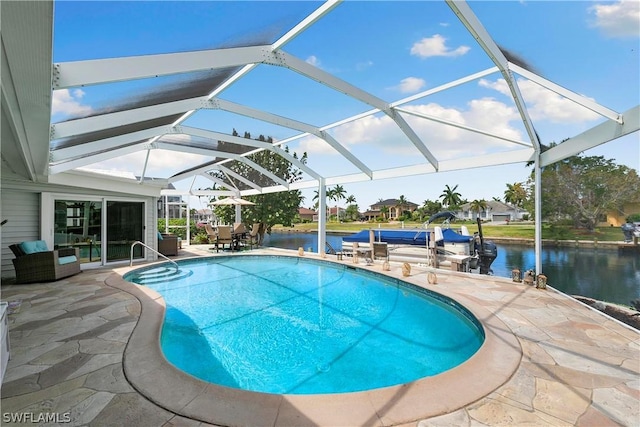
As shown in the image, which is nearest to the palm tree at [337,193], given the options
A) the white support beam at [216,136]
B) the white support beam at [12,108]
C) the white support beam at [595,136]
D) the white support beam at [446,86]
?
the white support beam at [216,136]

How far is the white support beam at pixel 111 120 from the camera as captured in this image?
4.43 m

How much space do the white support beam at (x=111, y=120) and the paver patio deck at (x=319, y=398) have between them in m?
3.00

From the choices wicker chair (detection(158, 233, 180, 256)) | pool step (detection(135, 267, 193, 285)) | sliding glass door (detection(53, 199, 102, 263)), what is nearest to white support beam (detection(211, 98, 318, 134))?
pool step (detection(135, 267, 193, 285))

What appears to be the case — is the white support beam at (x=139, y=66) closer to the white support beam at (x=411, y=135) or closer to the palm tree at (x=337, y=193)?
the white support beam at (x=411, y=135)

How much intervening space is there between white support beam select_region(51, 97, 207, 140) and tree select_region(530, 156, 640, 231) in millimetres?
12461

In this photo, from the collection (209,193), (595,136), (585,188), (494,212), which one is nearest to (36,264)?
(209,193)

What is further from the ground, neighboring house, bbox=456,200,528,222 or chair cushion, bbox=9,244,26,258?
neighboring house, bbox=456,200,528,222

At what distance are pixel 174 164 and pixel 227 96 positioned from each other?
6.76m

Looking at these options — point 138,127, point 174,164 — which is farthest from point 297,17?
point 174,164

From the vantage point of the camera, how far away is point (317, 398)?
8.43 ft

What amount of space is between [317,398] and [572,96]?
240 inches

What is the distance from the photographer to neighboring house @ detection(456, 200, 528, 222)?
156 feet

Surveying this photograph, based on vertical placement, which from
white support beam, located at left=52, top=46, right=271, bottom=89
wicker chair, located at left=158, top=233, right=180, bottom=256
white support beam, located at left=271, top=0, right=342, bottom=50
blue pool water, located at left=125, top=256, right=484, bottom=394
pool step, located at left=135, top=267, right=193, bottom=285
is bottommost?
blue pool water, located at left=125, top=256, right=484, bottom=394

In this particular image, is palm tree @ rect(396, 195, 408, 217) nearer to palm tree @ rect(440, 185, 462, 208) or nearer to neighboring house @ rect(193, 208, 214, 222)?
palm tree @ rect(440, 185, 462, 208)
